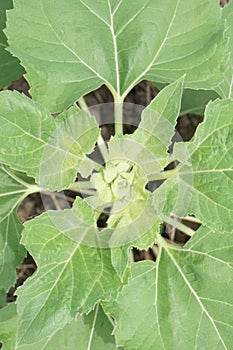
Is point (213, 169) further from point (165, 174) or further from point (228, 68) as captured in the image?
point (228, 68)

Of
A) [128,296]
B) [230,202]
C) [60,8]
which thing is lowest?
[128,296]

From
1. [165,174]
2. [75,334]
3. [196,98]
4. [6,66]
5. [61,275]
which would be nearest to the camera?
[61,275]

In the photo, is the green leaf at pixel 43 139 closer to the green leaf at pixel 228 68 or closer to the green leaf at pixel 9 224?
the green leaf at pixel 9 224

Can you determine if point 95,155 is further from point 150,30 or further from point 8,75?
point 150,30

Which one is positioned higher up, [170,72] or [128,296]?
[170,72]

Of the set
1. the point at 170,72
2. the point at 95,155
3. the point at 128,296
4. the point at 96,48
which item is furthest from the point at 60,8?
the point at 128,296

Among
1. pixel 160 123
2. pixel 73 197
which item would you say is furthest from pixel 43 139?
pixel 73 197
